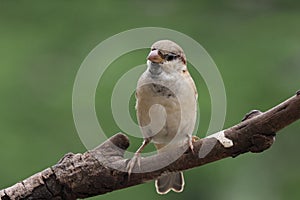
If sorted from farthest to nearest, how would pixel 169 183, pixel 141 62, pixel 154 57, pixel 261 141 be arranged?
pixel 141 62, pixel 169 183, pixel 154 57, pixel 261 141

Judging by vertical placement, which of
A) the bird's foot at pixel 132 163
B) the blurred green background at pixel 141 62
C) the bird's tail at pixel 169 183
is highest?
the blurred green background at pixel 141 62

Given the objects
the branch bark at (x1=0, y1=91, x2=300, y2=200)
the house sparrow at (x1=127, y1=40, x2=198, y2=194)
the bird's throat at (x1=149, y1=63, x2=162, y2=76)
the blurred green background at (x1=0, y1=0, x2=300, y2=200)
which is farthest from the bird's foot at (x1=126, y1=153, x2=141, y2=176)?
the blurred green background at (x1=0, y1=0, x2=300, y2=200)

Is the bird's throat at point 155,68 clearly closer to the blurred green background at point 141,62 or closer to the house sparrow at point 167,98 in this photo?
the house sparrow at point 167,98

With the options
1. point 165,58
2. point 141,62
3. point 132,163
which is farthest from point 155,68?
point 141,62

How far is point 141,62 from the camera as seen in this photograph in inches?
118

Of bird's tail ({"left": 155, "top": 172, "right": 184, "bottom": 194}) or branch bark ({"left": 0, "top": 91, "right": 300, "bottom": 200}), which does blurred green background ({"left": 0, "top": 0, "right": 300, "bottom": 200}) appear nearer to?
bird's tail ({"left": 155, "top": 172, "right": 184, "bottom": 194})

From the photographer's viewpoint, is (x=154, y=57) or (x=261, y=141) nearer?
(x=261, y=141)

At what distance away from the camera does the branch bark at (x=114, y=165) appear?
1.67 meters

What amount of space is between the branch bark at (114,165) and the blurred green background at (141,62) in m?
0.90

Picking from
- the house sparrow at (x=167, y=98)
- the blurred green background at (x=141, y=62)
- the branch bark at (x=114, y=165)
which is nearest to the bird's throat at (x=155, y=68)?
the house sparrow at (x=167, y=98)

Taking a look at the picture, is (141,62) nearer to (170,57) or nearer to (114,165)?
(170,57)

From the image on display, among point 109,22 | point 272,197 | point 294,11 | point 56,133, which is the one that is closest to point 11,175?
point 56,133

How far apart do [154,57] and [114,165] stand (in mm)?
281

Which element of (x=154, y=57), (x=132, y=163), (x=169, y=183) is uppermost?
(x=154, y=57)
